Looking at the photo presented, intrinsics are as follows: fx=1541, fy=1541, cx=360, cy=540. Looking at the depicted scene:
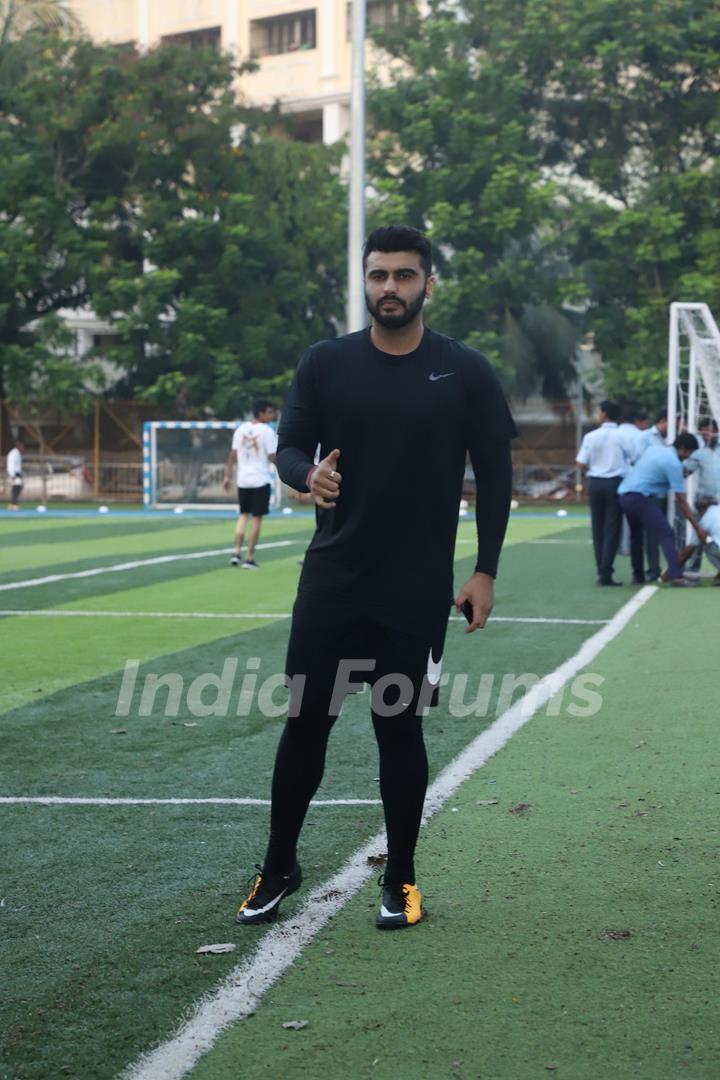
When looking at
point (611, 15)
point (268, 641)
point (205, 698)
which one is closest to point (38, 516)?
point (611, 15)

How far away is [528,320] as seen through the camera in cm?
3894

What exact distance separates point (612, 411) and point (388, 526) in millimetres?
12069

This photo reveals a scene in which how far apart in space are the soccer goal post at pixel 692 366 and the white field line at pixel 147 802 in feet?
34.6

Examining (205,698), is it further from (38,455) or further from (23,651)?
(38,455)

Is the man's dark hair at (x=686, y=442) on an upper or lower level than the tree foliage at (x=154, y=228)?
lower

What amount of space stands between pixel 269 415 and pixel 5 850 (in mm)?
11889

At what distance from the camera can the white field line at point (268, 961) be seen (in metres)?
3.50

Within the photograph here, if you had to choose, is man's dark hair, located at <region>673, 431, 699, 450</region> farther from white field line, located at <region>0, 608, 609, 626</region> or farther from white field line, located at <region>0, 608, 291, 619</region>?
white field line, located at <region>0, 608, 291, 619</region>

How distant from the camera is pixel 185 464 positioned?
3638 cm

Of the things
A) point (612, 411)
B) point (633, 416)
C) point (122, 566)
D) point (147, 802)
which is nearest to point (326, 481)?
point (147, 802)

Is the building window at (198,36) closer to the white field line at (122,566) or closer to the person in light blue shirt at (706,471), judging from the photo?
the white field line at (122,566)

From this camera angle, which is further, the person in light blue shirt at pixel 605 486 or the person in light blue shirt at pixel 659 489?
the person in light blue shirt at pixel 605 486

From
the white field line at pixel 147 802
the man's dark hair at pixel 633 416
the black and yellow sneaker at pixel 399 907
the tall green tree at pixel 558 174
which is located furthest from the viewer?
the tall green tree at pixel 558 174

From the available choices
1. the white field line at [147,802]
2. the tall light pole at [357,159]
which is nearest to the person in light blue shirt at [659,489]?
the tall light pole at [357,159]
